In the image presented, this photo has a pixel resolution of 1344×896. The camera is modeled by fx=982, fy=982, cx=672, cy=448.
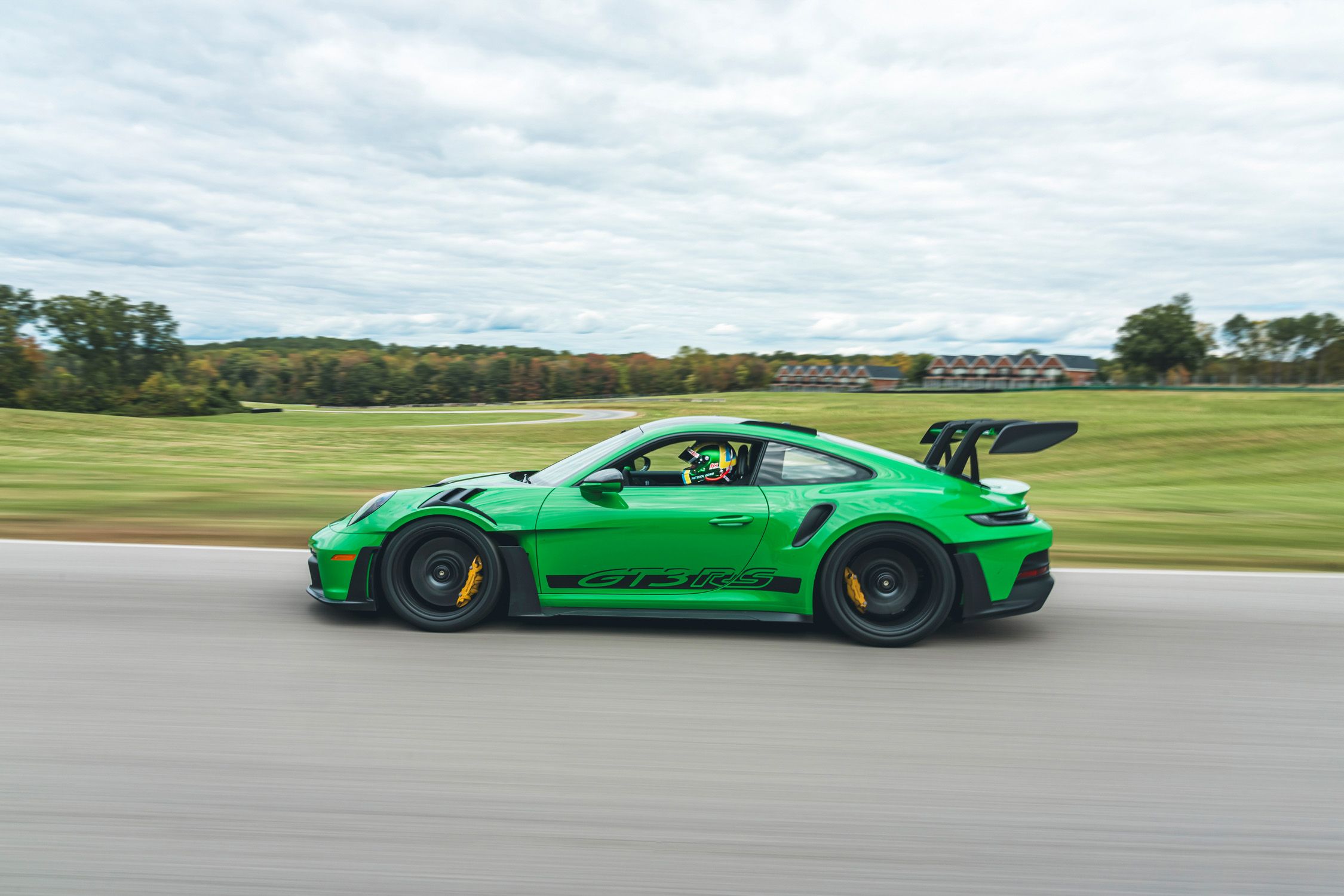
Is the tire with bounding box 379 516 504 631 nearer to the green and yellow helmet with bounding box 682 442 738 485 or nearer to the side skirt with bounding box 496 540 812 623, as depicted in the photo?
the side skirt with bounding box 496 540 812 623

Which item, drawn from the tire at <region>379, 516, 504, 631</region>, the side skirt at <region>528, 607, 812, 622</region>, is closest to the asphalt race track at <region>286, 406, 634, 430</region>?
the tire at <region>379, 516, 504, 631</region>

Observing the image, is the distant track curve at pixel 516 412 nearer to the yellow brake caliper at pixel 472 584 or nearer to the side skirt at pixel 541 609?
the yellow brake caliper at pixel 472 584

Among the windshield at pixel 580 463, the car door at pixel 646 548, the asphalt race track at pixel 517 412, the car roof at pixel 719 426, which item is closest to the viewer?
the car door at pixel 646 548

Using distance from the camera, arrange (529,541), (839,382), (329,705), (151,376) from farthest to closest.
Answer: (839,382)
(151,376)
(529,541)
(329,705)

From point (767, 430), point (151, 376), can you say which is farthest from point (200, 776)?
point (151, 376)

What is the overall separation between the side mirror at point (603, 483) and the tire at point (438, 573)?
56 cm

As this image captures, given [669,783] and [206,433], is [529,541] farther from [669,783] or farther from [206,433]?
[206,433]

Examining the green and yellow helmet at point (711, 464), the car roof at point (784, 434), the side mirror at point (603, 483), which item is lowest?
the side mirror at point (603, 483)

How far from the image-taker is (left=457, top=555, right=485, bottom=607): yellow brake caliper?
200 inches

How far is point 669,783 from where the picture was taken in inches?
131

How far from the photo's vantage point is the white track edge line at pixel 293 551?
7.27m

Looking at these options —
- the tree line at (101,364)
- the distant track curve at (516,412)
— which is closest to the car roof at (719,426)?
the distant track curve at (516,412)

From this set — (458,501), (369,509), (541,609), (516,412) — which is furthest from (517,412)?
(541,609)

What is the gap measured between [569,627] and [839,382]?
144 m
